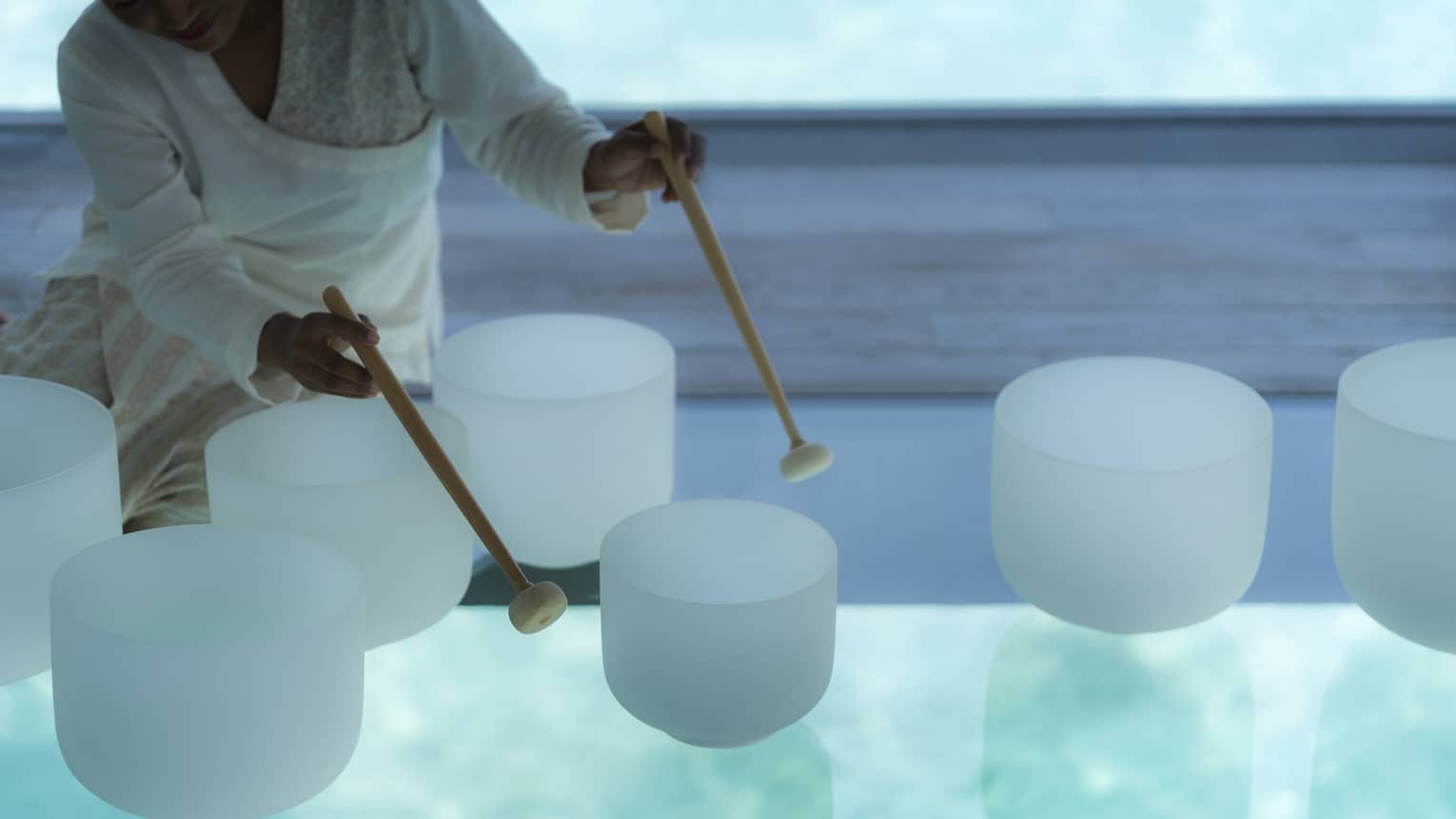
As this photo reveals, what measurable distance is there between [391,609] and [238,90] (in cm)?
50

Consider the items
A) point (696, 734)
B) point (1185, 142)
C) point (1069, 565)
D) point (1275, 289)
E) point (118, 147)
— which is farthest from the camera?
point (1185, 142)

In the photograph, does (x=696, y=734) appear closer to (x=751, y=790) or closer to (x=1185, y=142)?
(x=751, y=790)

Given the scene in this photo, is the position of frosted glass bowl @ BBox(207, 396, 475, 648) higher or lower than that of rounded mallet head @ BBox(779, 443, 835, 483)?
higher

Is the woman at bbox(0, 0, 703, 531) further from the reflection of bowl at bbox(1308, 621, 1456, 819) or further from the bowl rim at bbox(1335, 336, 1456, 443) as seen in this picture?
the reflection of bowl at bbox(1308, 621, 1456, 819)

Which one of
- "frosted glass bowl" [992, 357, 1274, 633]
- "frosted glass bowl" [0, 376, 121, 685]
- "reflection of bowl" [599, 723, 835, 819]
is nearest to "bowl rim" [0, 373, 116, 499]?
"frosted glass bowl" [0, 376, 121, 685]

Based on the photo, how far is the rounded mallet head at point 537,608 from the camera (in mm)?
939

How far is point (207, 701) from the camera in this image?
2.59ft

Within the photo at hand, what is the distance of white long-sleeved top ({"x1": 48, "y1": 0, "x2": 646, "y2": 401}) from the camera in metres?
1.21

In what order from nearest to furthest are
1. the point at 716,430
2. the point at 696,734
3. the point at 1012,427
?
the point at 696,734 → the point at 1012,427 → the point at 716,430

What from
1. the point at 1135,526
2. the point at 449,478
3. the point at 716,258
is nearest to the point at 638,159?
the point at 716,258

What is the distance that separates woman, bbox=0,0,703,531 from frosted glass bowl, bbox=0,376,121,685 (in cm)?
13

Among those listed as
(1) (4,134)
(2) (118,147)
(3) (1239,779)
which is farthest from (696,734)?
(1) (4,134)

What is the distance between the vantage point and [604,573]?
36.4 inches

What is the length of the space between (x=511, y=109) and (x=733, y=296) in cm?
32
